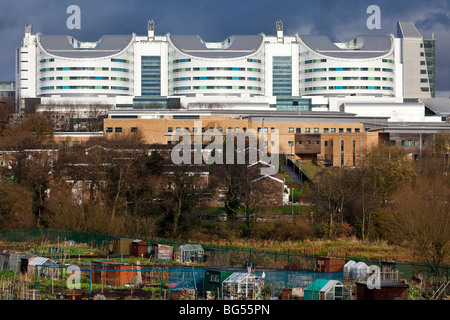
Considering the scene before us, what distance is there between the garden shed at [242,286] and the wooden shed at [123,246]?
11393 millimetres

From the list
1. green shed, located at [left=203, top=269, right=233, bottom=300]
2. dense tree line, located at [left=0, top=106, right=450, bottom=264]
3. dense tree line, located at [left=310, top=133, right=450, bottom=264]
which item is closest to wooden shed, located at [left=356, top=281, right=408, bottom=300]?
green shed, located at [left=203, top=269, right=233, bottom=300]

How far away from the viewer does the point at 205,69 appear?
114 m

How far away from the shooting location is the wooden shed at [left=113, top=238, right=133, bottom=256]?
33.1 m

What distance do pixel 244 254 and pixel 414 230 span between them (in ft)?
24.6

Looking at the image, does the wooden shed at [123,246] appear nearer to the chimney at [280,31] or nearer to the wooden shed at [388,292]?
the wooden shed at [388,292]

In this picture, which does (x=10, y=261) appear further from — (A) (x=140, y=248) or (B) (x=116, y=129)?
(B) (x=116, y=129)

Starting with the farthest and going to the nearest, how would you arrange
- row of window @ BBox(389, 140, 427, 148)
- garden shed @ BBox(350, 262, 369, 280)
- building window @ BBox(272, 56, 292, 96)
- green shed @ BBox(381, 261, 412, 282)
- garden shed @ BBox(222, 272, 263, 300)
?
building window @ BBox(272, 56, 292, 96) < row of window @ BBox(389, 140, 427, 148) < green shed @ BBox(381, 261, 412, 282) < garden shed @ BBox(350, 262, 369, 280) < garden shed @ BBox(222, 272, 263, 300)

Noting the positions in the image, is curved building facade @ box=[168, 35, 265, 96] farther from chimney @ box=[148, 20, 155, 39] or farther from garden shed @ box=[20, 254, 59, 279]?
garden shed @ box=[20, 254, 59, 279]

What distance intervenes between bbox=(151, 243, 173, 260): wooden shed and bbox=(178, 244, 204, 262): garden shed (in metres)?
0.72

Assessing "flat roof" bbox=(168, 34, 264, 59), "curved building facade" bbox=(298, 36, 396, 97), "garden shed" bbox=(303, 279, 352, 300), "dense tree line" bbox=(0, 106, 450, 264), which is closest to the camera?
"garden shed" bbox=(303, 279, 352, 300)

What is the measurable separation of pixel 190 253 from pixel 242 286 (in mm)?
8831

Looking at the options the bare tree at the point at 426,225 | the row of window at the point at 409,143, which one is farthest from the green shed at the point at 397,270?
the row of window at the point at 409,143

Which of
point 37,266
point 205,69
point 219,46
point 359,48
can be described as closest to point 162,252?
point 37,266

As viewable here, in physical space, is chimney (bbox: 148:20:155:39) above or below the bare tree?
above
